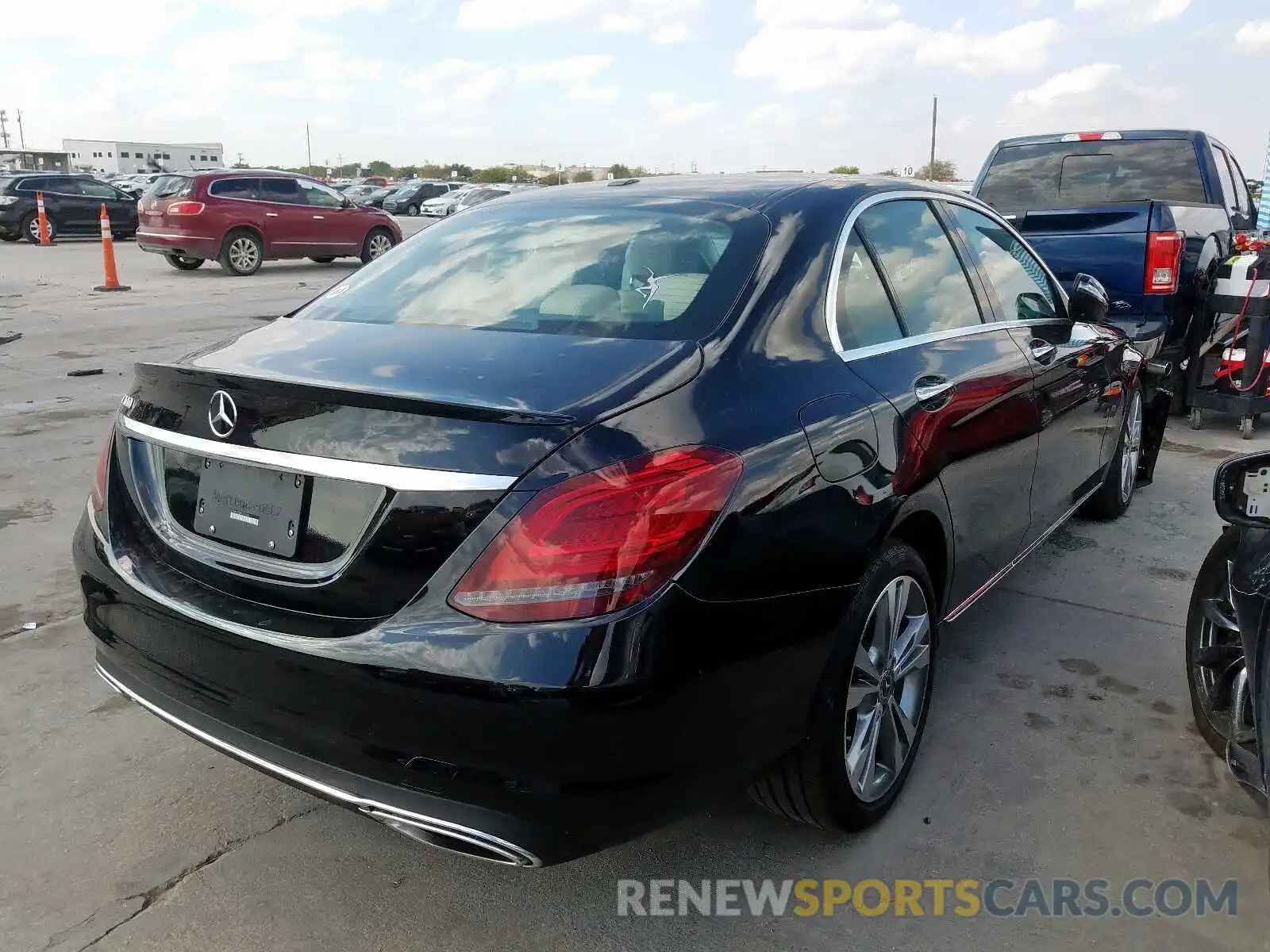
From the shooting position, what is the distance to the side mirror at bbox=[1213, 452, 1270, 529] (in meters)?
2.45

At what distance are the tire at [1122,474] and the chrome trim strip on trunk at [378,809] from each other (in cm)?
378

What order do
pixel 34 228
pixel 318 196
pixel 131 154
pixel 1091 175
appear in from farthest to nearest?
pixel 131 154 < pixel 34 228 < pixel 318 196 < pixel 1091 175

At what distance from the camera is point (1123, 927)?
2.40 m

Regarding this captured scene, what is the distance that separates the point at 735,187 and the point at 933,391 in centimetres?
84

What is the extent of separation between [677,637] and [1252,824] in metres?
1.85

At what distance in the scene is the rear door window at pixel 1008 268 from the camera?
12.0ft

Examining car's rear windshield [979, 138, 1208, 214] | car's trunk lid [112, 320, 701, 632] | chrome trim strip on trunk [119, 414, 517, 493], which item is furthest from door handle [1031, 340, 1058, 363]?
car's rear windshield [979, 138, 1208, 214]

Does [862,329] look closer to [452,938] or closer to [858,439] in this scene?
[858,439]

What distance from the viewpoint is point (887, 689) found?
8.89ft

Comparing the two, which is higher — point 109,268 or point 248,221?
point 248,221

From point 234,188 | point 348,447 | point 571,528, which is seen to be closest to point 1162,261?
point 571,528

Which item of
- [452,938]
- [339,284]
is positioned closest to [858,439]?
[452,938]

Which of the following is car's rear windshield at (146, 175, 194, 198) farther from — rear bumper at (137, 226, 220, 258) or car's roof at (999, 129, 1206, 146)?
car's roof at (999, 129, 1206, 146)

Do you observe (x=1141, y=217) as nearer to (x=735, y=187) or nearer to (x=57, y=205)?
(x=735, y=187)
